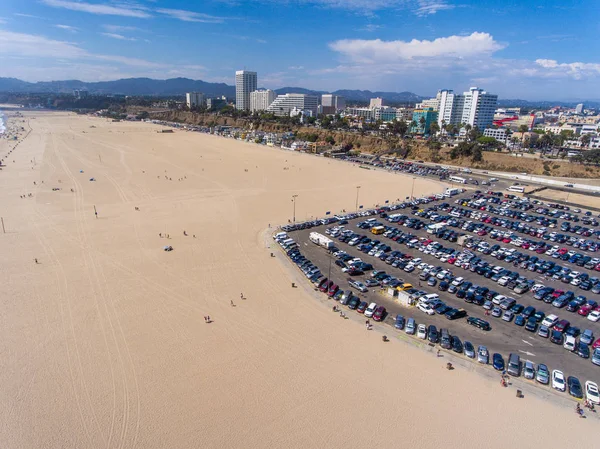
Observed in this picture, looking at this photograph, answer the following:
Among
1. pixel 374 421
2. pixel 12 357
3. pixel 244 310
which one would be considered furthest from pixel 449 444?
pixel 12 357

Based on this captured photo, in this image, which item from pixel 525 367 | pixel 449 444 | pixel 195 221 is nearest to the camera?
pixel 449 444

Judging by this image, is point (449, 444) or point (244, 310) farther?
point (244, 310)

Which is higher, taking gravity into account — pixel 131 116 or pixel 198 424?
pixel 131 116

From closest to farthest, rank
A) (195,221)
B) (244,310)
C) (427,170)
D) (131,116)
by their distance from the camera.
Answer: (244,310), (195,221), (427,170), (131,116)

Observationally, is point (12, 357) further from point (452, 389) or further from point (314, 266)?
point (452, 389)

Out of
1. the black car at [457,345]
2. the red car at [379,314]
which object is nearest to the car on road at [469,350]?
the black car at [457,345]

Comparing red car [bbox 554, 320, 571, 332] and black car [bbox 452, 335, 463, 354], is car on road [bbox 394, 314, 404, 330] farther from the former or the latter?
red car [bbox 554, 320, 571, 332]

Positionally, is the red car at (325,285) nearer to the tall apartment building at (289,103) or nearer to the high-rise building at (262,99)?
the tall apartment building at (289,103)
